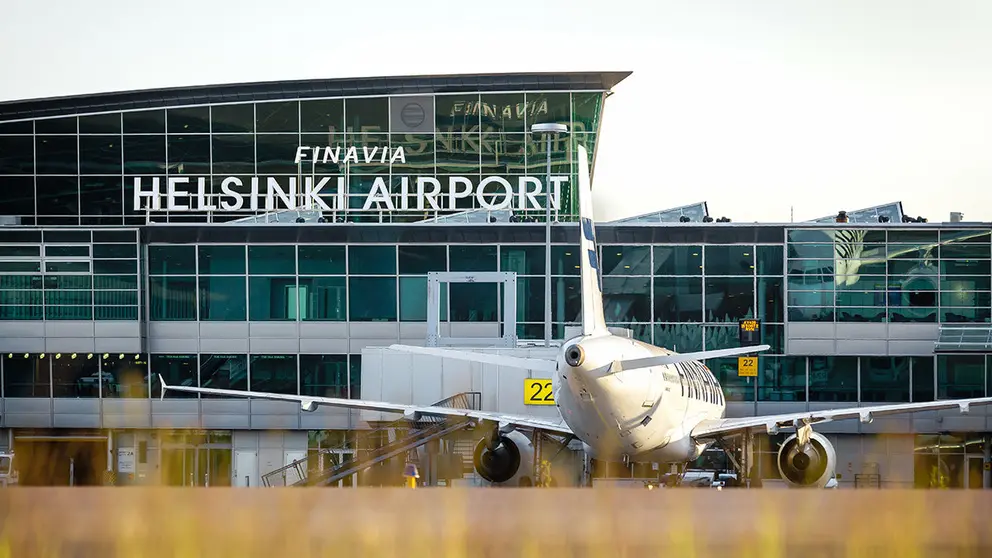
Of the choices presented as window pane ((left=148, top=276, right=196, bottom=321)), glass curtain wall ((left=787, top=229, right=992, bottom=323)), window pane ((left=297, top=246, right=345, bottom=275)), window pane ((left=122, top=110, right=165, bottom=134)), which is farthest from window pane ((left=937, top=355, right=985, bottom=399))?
window pane ((left=122, top=110, right=165, bottom=134))

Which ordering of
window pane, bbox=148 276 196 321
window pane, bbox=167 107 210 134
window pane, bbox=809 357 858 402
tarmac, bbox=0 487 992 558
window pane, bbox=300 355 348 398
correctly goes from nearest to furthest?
tarmac, bbox=0 487 992 558 < window pane, bbox=809 357 858 402 < window pane, bbox=300 355 348 398 < window pane, bbox=148 276 196 321 < window pane, bbox=167 107 210 134

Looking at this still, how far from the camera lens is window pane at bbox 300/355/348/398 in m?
61.1

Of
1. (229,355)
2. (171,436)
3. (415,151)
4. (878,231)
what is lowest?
(171,436)

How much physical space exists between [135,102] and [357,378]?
23743 mm

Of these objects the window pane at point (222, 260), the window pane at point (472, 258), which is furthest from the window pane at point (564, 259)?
the window pane at point (222, 260)

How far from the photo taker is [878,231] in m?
58.7

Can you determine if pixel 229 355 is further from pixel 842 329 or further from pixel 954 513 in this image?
pixel 954 513

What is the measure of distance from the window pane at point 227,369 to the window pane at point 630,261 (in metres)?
17.3

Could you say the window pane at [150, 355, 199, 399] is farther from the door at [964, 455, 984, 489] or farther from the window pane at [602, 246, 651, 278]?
the door at [964, 455, 984, 489]

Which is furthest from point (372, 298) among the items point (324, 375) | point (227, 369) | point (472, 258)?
point (227, 369)

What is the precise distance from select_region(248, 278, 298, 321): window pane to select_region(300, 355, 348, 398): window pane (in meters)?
2.26

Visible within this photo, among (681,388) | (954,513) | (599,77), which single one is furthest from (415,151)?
(954,513)

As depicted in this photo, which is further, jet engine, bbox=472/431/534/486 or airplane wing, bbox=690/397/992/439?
jet engine, bbox=472/431/534/486

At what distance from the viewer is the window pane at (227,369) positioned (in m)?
61.4
